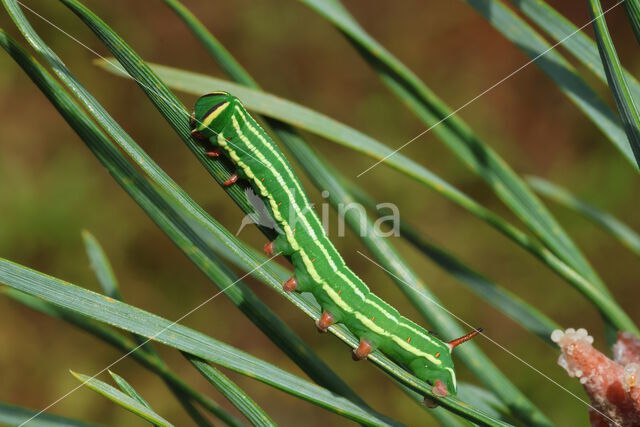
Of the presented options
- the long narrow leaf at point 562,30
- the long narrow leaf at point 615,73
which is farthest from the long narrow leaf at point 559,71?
the long narrow leaf at point 615,73

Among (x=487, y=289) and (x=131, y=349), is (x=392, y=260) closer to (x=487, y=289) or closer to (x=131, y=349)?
(x=487, y=289)

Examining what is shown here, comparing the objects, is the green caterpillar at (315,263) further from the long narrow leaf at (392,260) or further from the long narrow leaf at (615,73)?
the long narrow leaf at (615,73)

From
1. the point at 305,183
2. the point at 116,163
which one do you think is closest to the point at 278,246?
the point at 116,163

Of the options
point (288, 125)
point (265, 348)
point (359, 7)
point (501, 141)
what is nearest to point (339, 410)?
point (288, 125)

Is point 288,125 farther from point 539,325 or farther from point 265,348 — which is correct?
point 265,348

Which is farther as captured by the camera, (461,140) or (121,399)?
(461,140)

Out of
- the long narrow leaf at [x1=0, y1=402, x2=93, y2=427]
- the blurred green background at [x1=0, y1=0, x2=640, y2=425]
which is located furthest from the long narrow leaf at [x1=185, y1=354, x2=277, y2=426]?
the blurred green background at [x1=0, y1=0, x2=640, y2=425]

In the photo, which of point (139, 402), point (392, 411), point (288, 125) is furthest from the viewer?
point (392, 411)
